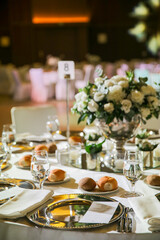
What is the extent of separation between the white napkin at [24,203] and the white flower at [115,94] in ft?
2.56

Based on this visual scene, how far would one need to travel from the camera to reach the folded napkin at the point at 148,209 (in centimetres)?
151

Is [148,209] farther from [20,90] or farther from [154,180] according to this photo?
[20,90]

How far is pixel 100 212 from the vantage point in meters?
1.64

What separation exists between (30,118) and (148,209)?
7.99ft

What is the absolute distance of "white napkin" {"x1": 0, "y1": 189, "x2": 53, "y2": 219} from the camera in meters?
1.61

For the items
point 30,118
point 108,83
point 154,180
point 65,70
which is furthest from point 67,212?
point 30,118

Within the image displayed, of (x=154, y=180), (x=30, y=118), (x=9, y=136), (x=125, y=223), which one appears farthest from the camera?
(x=30, y=118)

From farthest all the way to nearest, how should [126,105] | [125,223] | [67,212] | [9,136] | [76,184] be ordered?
[9,136], [126,105], [76,184], [67,212], [125,223]

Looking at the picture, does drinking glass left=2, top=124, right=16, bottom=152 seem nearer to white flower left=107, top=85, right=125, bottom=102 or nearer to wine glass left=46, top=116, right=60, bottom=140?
wine glass left=46, top=116, right=60, bottom=140

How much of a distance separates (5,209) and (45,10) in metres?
15.2

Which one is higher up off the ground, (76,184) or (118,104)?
(118,104)

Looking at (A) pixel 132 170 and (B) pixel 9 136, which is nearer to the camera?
(A) pixel 132 170

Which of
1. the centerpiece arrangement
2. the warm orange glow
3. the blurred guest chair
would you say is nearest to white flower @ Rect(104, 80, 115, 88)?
the centerpiece arrangement

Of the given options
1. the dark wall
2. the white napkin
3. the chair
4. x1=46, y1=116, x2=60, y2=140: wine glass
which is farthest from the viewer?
the dark wall
